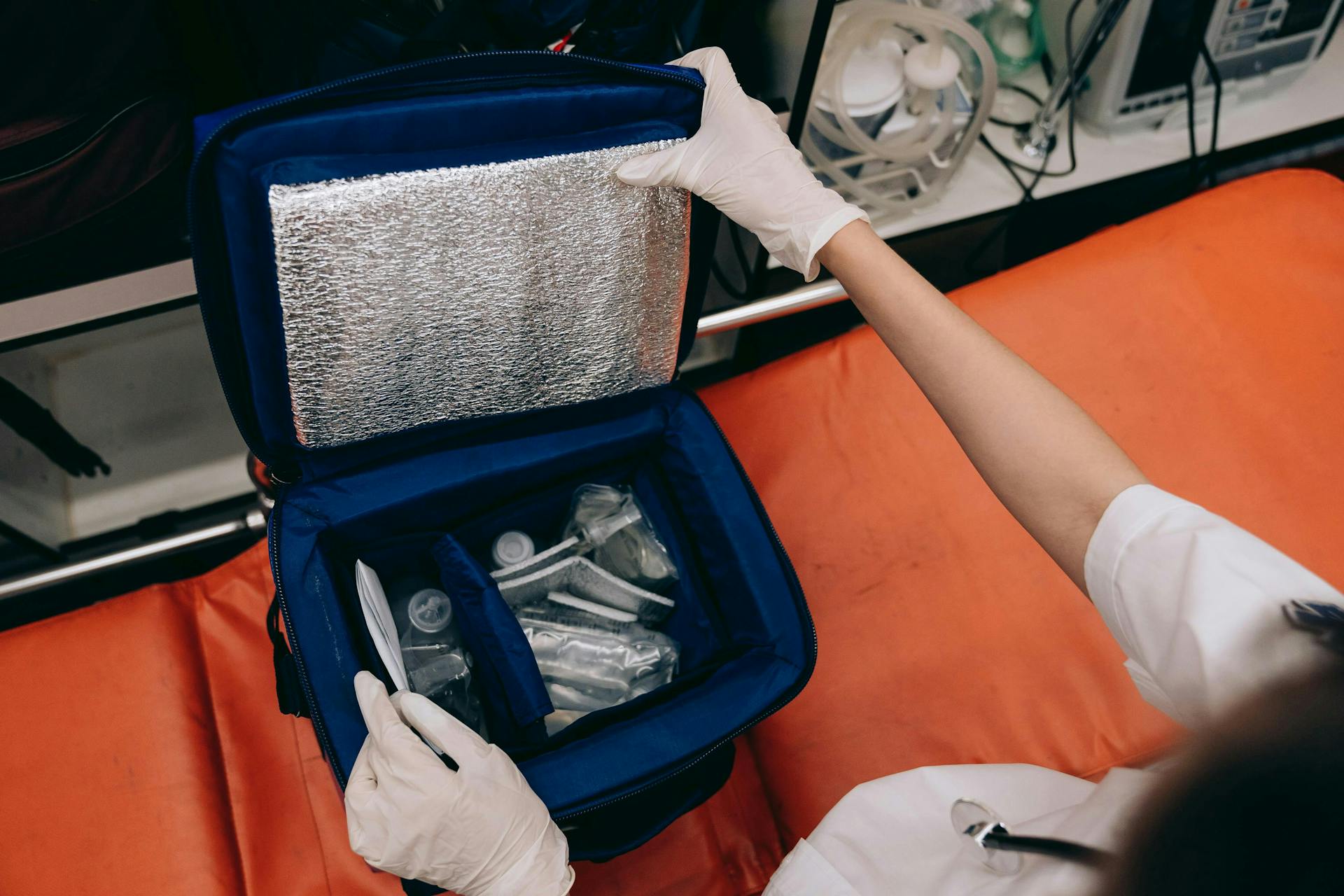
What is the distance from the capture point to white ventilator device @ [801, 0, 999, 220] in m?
1.14

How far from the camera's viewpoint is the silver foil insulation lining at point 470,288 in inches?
23.9

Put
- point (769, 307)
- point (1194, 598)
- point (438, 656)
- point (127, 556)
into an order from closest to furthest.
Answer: point (1194, 598) → point (438, 656) → point (127, 556) → point (769, 307)

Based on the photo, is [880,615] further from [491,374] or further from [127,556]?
[127,556]

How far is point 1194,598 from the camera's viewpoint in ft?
1.83

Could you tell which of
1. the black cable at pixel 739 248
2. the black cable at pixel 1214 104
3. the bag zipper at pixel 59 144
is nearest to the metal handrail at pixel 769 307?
the black cable at pixel 739 248

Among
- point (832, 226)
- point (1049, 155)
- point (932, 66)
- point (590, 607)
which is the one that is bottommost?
point (590, 607)

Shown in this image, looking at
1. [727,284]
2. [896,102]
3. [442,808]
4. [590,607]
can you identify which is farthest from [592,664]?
[896,102]

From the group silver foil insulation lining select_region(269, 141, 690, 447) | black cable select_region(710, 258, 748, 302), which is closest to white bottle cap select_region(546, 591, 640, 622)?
silver foil insulation lining select_region(269, 141, 690, 447)

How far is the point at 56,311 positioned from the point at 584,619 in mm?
650

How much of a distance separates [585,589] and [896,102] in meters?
0.85

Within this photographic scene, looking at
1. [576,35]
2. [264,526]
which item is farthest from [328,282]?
Answer: [264,526]

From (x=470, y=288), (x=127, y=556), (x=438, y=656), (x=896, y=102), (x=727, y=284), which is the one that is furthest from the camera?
(x=727, y=284)

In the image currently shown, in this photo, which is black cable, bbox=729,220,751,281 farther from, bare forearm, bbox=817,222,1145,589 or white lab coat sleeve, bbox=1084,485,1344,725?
white lab coat sleeve, bbox=1084,485,1344,725

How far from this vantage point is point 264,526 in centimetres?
103
